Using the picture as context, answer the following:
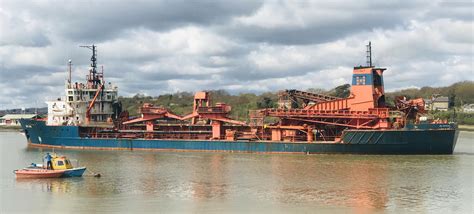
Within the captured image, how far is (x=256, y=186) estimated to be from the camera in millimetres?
25219

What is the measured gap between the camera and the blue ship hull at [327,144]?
121ft

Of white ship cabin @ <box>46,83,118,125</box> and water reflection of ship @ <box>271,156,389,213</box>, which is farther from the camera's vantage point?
white ship cabin @ <box>46,83,118,125</box>

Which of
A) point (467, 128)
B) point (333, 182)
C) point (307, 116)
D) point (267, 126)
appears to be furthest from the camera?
point (467, 128)

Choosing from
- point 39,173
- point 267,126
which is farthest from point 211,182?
point 267,126

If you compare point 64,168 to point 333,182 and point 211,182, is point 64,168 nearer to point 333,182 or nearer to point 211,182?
point 211,182

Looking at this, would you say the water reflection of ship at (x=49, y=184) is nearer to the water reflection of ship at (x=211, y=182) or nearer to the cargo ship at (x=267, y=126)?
the water reflection of ship at (x=211, y=182)

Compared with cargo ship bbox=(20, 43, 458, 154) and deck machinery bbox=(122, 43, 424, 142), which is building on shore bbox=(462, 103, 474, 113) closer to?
cargo ship bbox=(20, 43, 458, 154)

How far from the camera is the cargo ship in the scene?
37.2 meters

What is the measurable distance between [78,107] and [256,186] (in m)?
27.9

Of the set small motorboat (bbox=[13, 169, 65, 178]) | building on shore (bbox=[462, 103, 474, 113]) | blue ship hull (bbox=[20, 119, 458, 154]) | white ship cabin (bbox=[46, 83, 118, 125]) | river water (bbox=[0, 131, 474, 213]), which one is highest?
building on shore (bbox=[462, 103, 474, 113])

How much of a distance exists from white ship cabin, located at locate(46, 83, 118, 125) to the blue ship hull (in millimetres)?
1948

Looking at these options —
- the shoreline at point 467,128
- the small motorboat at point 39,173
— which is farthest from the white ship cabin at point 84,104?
the shoreline at point 467,128

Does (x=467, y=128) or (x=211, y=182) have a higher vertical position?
(x=467, y=128)

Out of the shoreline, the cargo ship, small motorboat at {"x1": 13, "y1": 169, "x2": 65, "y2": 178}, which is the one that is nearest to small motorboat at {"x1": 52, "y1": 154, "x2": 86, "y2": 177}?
→ small motorboat at {"x1": 13, "y1": 169, "x2": 65, "y2": 178}
